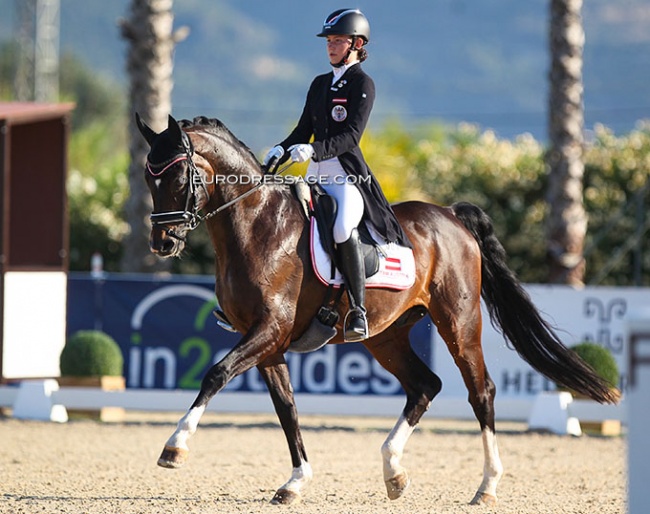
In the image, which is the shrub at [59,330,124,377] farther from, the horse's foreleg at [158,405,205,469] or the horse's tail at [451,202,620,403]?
the horse's foreleg at [158,405,205,469]

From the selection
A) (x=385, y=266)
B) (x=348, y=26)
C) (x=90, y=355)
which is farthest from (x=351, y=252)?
(x=90, y=355)

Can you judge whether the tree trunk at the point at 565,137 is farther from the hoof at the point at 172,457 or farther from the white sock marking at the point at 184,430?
the hoof at the point at 172,457

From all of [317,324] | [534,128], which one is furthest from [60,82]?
[534,128]

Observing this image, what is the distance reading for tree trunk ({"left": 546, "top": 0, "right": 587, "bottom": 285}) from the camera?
1536 centimetres

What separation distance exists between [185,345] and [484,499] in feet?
20.4

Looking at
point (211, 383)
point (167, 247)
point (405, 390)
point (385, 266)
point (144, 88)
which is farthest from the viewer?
point (144, 88)

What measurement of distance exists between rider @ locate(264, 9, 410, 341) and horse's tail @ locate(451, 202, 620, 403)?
1.17 meters

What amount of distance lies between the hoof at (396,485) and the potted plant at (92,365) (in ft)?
19.1

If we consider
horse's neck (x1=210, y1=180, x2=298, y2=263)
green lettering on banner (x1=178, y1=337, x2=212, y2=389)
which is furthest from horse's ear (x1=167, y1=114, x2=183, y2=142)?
green lettering on banner (x1=178, y1=337, x2=212, y2=389)

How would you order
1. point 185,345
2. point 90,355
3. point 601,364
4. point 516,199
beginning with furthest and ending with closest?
1. point 516,199
2. point 185,345
3. point 90,355
4. point 601,364

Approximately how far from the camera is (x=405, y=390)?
7777mm

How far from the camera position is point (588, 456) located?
406 inches

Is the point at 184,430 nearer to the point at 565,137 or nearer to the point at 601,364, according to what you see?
the point at 601,364

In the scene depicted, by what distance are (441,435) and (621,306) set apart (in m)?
2.67
